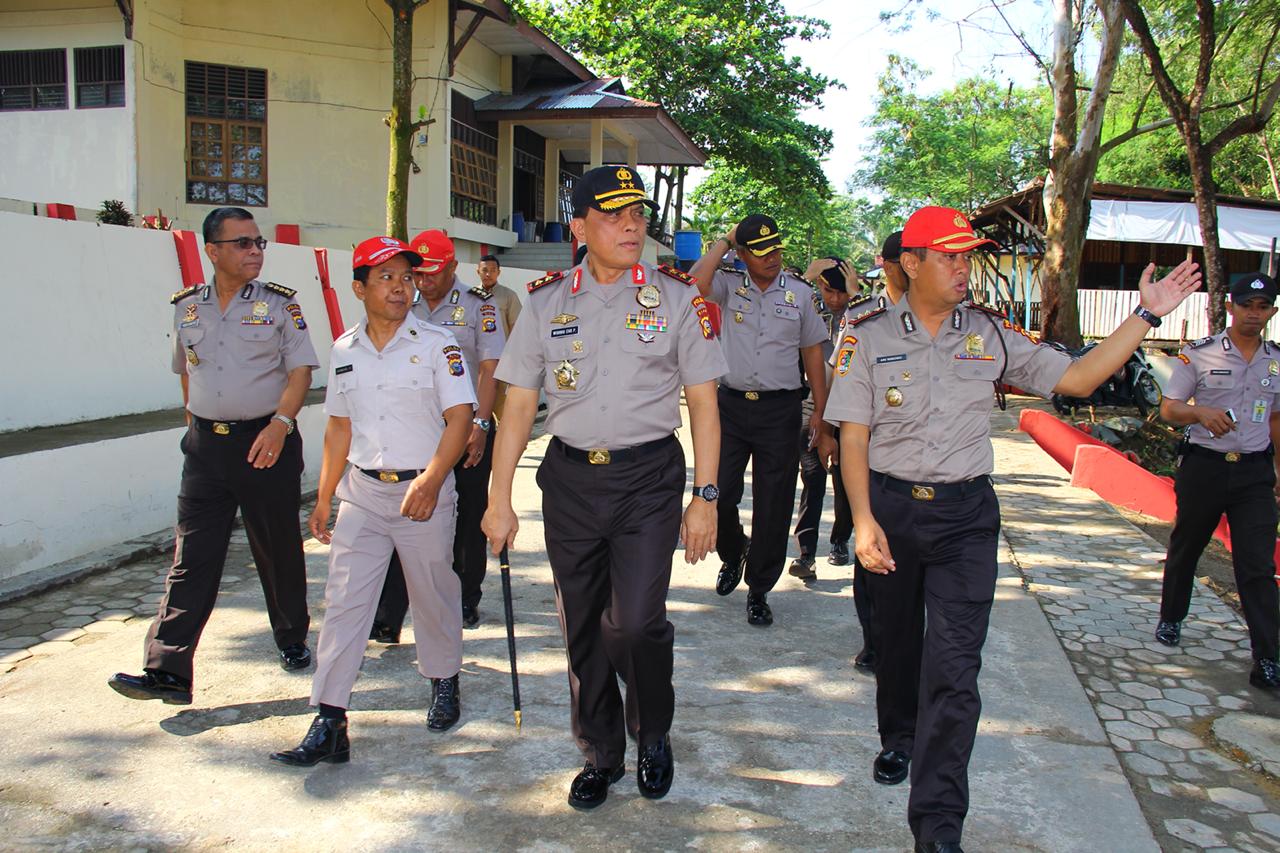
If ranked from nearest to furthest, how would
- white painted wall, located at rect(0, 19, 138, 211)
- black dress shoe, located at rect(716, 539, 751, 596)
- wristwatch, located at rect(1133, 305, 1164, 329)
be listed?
wristwatch, located at rect(1133, 305, 1164, 329) → black dress shoe, located at rect(716, 539, 751, 596) → white painted wall, located at rect(0, 19, 138, 211)

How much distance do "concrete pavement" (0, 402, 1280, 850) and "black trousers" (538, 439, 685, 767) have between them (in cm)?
26

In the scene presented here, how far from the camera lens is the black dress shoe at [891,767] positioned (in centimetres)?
358

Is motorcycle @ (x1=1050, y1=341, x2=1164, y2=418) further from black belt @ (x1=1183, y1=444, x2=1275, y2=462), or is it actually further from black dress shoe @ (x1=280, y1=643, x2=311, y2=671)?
black dress shoe @ (x1=280, y1=643, x2=311, y2=671)

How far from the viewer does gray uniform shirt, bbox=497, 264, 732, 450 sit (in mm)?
3367

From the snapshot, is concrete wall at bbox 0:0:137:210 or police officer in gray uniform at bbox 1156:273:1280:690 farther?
concrete wall at bbox 0:0:137:210

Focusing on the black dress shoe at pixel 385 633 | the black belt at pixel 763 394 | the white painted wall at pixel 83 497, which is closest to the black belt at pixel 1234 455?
the black belt at pixel 763 394

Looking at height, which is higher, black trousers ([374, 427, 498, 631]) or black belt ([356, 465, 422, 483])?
black belt ([356, 465, 422, 483])

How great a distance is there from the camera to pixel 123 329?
7715mm

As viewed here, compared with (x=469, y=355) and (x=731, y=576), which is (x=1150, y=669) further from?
(x=469, y=355)

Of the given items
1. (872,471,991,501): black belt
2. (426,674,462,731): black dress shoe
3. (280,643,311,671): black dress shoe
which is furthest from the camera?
(280,643,311,671): black dress shoe

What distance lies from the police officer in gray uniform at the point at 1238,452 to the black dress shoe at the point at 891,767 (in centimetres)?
206

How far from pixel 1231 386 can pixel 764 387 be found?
2207 mm

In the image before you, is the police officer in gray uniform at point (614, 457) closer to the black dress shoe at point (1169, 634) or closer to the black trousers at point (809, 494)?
the black trousers at point (809, 494)

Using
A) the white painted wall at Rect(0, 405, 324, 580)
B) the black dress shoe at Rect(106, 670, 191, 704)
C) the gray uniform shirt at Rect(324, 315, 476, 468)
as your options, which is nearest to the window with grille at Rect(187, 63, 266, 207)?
the white painted wall at Rect(0, 405, 324, 580)
